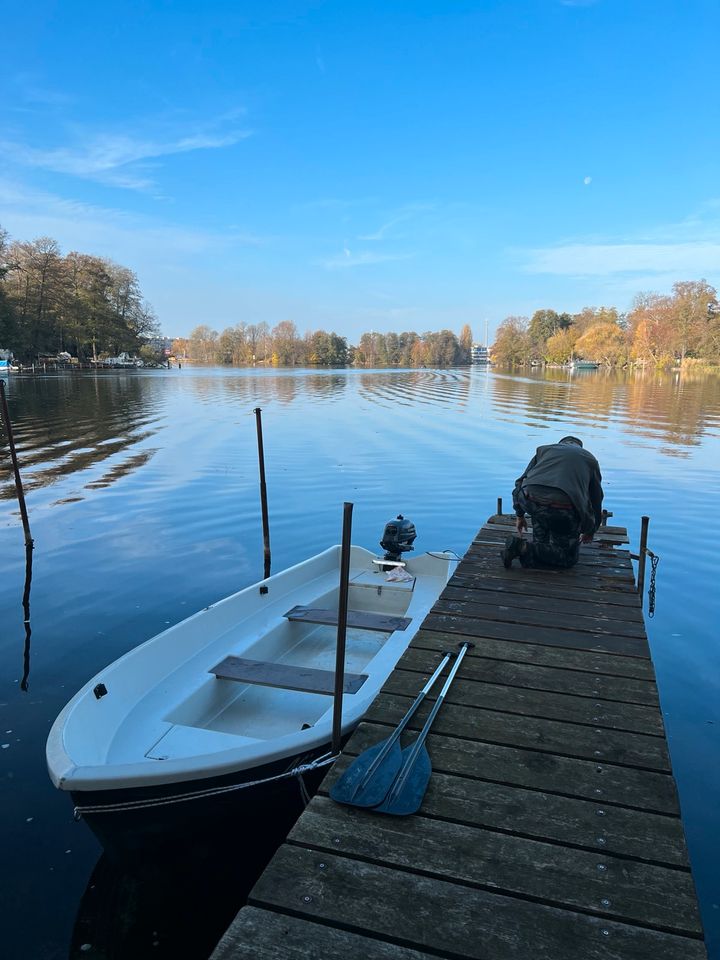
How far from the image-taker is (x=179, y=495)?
14.4 meters

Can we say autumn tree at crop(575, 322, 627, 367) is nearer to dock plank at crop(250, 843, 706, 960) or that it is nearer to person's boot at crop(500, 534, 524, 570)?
person's boot at crop(500, 534, 524, 570)

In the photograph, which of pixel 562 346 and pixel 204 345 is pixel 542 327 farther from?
pixel 204 345

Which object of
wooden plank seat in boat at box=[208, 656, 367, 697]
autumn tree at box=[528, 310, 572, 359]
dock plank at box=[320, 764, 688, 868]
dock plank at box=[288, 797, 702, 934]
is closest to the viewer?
dock plank at box=[288, 797, 702, 934]

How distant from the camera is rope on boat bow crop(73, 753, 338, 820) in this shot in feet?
10.8

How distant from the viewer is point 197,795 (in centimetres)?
341

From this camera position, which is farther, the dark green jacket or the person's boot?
the person's boot

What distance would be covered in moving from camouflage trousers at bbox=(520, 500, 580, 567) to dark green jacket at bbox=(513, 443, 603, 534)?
5.9 inches

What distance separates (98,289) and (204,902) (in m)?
92.9

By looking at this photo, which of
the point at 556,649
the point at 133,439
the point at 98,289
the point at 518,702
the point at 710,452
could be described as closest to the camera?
the point at 518,702

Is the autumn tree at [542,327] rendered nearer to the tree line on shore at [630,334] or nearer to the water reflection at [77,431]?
the tree line on shore at [630,334]

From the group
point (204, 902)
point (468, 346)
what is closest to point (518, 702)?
point (204, 902)

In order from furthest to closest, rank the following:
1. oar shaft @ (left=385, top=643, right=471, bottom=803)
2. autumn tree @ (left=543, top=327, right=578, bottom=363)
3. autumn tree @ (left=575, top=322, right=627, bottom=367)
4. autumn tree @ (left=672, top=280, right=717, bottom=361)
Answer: autumn tree @ (left=543, top=327, right=578, bottom=363) < autumn tree @ (left=575, top=322, right=627, bottom=367) < autumn tree @ (left=672, top=280, right=717, bottom=361) < oar shaft @ (left=385, top=643, right=471, bottom=803)

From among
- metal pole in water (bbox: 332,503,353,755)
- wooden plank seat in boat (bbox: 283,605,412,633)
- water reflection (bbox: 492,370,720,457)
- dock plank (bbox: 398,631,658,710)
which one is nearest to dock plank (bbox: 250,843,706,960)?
metal pole in water (bbox: 332,503,353,755)

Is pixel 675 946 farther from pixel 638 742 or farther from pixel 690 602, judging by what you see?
pixel 690 602
